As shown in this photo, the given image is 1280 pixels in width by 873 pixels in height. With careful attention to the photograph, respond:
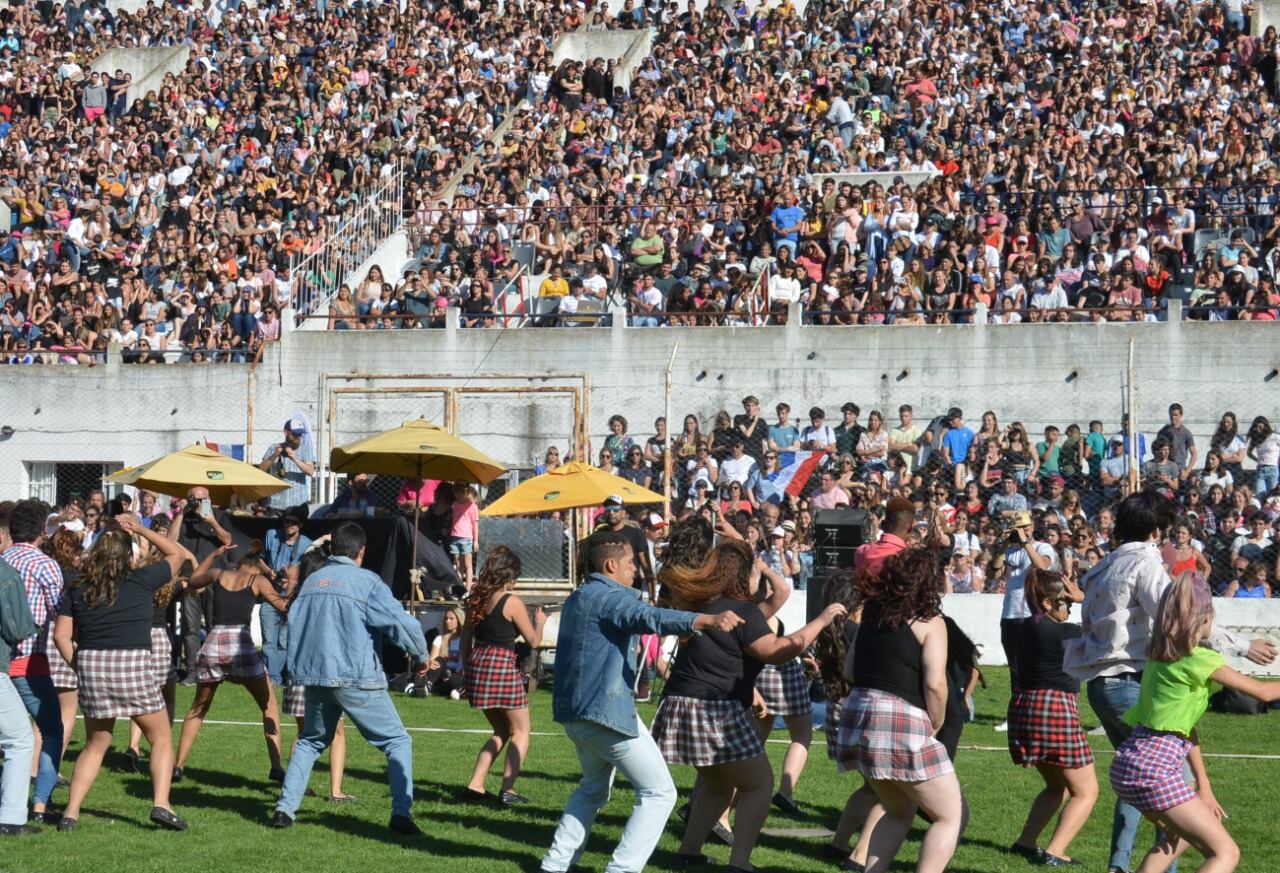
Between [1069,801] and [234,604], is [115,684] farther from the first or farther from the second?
[1069,801]

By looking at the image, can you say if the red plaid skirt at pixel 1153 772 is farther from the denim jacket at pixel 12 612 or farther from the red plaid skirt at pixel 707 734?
the denim jacket at pixel 12 612

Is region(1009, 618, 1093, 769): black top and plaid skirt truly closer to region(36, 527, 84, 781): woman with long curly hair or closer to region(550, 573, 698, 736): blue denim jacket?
region(550, 573, 698, 736): blue denim jacket

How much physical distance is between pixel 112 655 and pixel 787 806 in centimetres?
385

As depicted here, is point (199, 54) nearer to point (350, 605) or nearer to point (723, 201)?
point (723, 201)

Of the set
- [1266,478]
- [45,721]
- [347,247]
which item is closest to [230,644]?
[45,721]

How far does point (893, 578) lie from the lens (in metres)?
7.41

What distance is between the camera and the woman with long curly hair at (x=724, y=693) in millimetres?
8109

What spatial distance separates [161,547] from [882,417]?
42.8 feet

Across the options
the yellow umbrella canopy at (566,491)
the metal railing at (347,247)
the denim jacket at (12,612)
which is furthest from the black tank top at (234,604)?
the metal railing at (347,247)

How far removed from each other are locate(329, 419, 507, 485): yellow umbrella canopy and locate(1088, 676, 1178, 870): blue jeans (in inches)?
361

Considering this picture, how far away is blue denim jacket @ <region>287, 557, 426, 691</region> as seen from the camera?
9.23m

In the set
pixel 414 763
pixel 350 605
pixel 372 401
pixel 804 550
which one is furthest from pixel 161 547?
pixel 372 401

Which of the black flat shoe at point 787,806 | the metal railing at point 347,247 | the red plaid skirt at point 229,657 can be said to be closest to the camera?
the black flat shoe at point 787,806

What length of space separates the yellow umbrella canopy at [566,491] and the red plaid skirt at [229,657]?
19.0ft
